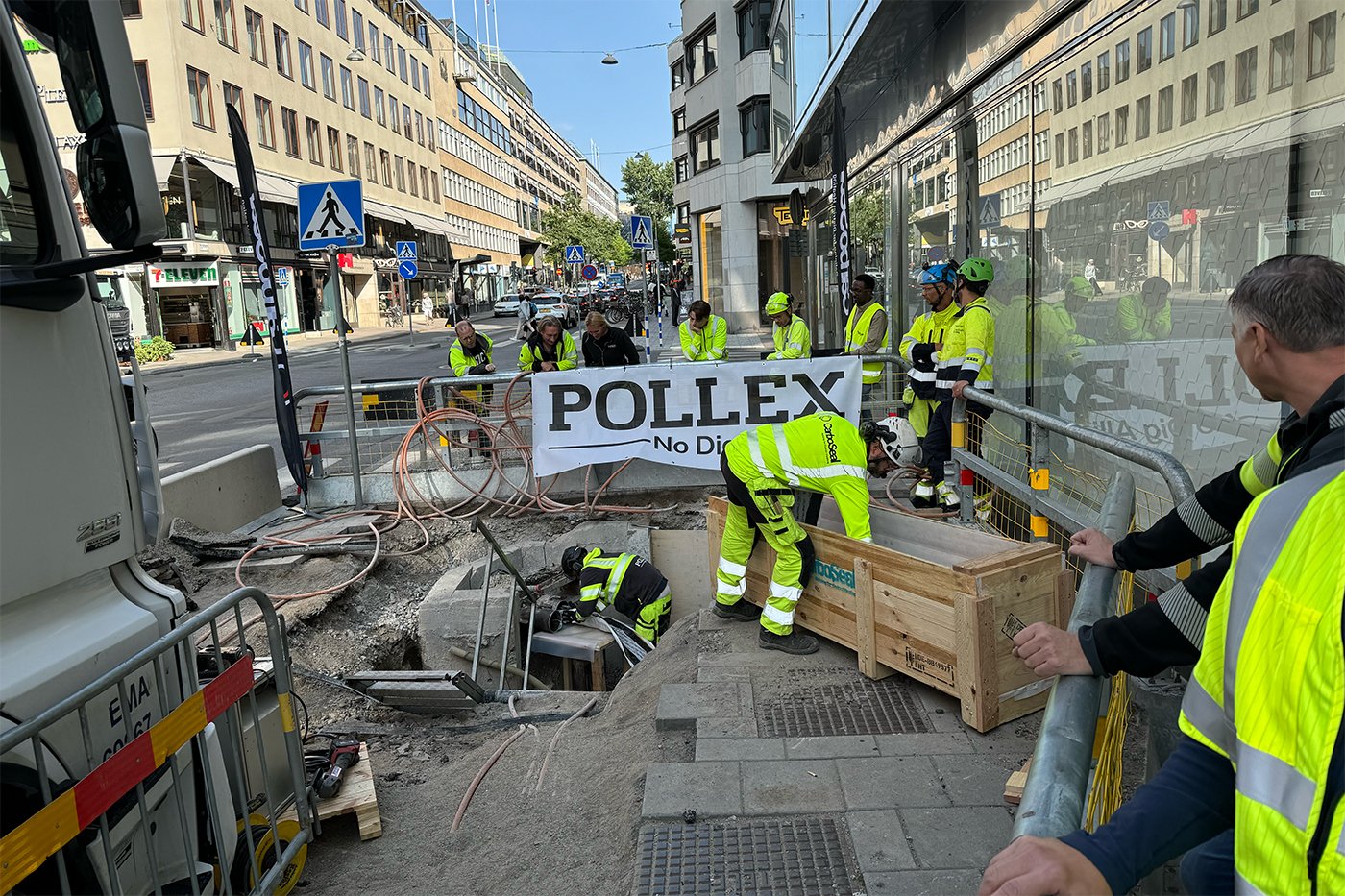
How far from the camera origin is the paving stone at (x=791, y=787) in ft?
12.1

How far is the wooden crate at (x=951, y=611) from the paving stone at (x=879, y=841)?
85 centimetres

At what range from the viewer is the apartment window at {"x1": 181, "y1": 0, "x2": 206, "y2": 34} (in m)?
32.4

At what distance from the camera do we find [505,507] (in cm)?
895

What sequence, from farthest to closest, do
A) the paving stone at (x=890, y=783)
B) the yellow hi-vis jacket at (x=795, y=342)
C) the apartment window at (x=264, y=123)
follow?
1. the apartment window at (x=264, y=123)
2. the yellow hi-vis jacket at (x=795, y=342)
3. the paving stone at (x=890, y=783)

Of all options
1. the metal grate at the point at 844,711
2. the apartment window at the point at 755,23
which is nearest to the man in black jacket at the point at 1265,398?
the metal grate at the point at 844,711

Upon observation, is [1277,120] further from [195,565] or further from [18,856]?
[195,565]

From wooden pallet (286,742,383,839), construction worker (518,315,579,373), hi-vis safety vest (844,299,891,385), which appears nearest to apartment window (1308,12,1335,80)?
wooden pallet (286,742,383,839)

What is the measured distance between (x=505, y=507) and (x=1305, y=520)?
26.5 ft

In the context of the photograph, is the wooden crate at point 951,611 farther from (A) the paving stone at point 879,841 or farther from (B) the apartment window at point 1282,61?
Result: (B) the apartment window at point 1282,61

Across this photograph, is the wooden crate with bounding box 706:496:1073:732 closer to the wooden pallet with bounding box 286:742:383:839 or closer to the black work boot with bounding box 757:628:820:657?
the black work boot with bounding box 757:628:820:657

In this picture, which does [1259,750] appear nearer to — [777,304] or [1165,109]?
[1165,109]

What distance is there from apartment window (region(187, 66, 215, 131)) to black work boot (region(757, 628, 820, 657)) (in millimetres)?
34143

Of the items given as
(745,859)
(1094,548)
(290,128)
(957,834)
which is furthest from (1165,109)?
(290,128)

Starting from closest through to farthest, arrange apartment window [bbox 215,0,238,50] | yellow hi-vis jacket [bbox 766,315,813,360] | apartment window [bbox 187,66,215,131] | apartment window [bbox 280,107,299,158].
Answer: yellow hi-vis jacket [bbox 766,315,813,360] → apartment window [bbox 187,66,215,131] → apartment window [bbox 215,0,238,50] → apartment window [bbox 280,107,299,158]
